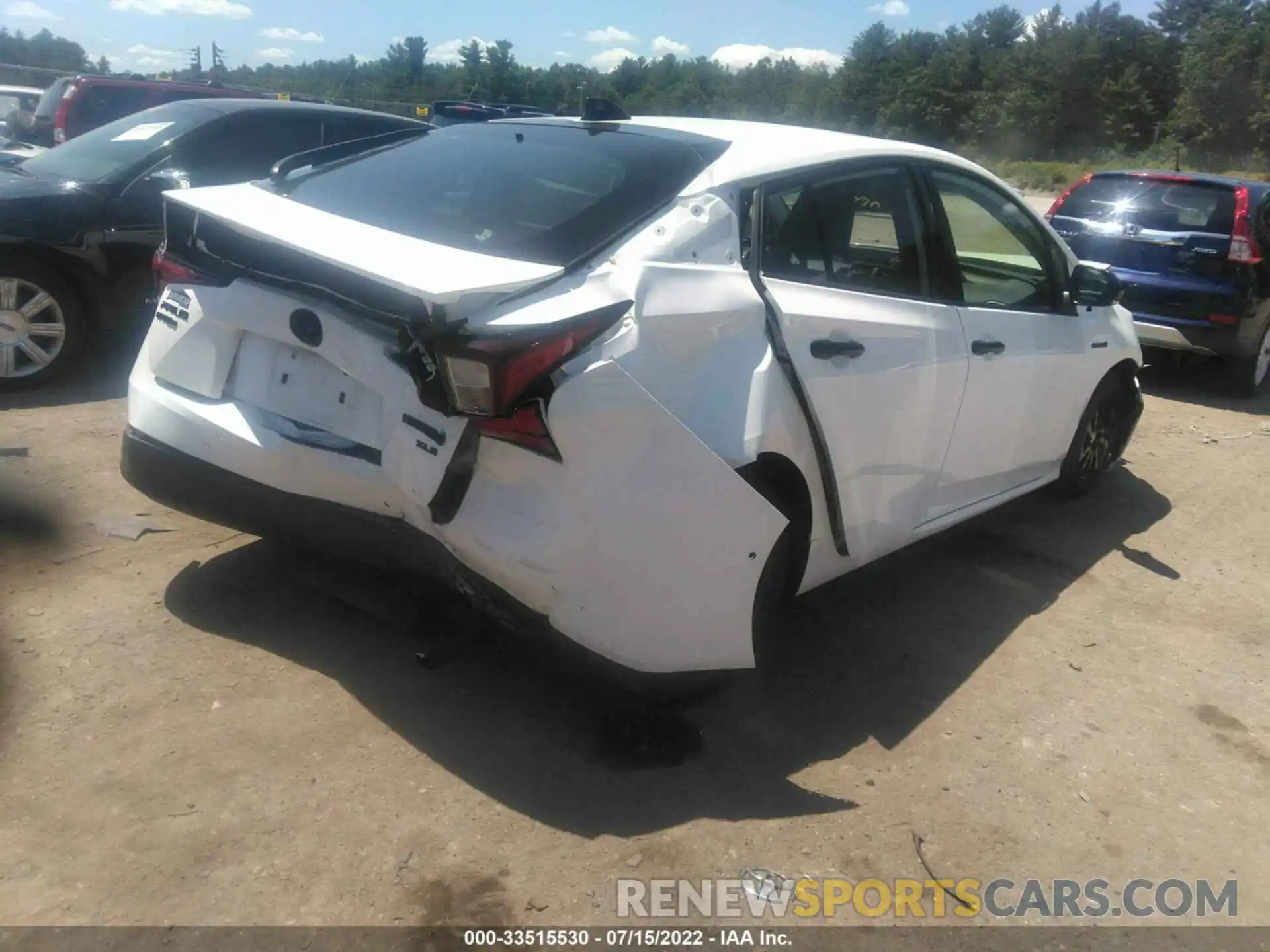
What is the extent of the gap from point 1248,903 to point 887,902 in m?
0.95

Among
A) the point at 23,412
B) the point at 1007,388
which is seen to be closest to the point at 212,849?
the point at 1007,388

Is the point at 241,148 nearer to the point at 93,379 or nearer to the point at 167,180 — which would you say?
the point at 167,180

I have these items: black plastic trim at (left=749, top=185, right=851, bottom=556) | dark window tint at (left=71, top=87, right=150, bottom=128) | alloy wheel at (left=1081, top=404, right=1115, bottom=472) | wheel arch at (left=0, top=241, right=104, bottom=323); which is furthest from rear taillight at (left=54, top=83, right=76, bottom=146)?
alloy wheel at (left=1081, top=404, right=1115, bottom=472)

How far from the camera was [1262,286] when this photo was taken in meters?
7.69

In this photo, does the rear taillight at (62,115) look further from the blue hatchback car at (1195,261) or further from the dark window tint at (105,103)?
the blue hatchback car at (1195,261)

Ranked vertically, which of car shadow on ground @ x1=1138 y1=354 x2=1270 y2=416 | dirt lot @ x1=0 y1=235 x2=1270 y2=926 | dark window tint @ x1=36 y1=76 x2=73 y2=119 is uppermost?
dark window tint @ x1=36 y1=76 x2=73 y2=119

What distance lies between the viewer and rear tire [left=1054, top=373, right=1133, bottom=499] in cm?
500

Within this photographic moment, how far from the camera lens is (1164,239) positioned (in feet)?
26.0

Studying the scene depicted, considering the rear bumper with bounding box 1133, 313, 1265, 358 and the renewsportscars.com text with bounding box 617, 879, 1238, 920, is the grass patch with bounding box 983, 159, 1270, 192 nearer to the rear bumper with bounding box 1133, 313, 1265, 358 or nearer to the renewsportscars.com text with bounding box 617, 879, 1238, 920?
the rear bumper with bounding box 1133, 313, 1265, 358

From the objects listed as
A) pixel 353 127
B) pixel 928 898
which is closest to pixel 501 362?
pixel 928 898

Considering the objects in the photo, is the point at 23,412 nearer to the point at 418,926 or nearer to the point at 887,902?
the point at 418,926

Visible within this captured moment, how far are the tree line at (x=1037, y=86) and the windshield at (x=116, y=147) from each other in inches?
1900

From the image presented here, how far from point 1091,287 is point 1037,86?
83607 mm

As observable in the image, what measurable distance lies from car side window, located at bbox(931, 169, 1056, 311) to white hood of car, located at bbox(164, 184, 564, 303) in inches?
75.4
